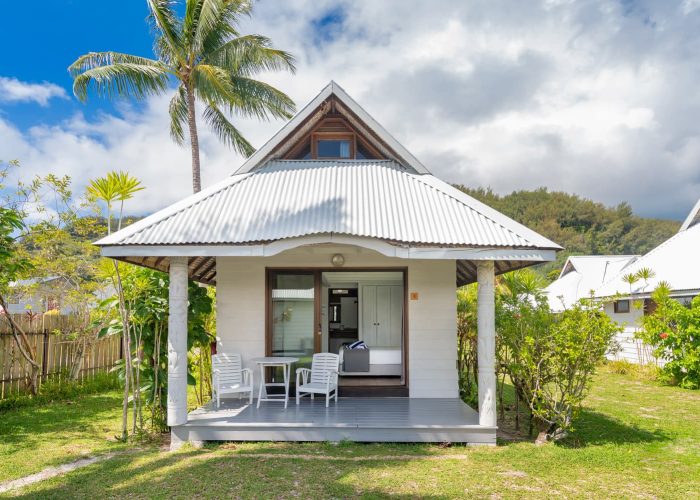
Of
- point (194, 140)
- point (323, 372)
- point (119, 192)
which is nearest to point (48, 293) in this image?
point (194, 140)

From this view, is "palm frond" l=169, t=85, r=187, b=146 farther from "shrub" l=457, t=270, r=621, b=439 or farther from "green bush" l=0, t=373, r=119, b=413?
"shrub" l=457, t=270, r=621, b=439

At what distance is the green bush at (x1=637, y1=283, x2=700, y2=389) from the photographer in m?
12.7

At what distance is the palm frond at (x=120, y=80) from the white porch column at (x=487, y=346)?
Answer: 44.3ft

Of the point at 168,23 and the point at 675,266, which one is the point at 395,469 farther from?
the point at 168,23

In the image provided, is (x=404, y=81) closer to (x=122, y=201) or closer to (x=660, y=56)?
(x=660, y=56)

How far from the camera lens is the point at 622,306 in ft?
62.4

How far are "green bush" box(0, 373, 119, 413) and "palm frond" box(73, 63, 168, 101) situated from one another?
896 centimetres

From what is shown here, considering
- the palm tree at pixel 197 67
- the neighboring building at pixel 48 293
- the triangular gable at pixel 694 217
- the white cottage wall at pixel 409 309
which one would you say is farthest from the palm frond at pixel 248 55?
the triangular gable at pixel 694 217

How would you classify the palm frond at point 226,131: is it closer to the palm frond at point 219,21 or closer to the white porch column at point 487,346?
the palm frond at point 219,21

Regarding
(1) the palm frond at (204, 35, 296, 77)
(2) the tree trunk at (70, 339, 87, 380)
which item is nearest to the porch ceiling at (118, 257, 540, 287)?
(2) the tree trunk at (70, 339, 87, 380)

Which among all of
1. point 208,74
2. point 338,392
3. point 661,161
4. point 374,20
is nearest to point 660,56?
point 374,20

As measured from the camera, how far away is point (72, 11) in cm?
2025

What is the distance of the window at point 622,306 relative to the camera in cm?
1866

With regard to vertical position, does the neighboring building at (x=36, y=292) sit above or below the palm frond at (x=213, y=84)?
below
